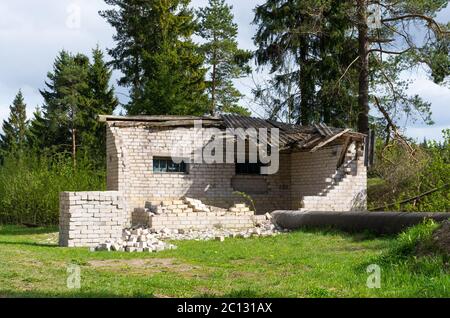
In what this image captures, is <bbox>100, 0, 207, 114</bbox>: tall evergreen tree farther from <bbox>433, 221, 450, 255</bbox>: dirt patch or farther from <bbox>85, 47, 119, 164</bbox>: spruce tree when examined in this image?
<bbox>433, 221, 450, 255</bbox>: dirt patch

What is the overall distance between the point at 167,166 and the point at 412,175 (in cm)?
940

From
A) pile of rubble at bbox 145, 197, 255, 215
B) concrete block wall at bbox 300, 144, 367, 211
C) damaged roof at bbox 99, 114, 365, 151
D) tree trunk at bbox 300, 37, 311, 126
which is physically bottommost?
pile of rubble at bbox 145, 197, 255, 215

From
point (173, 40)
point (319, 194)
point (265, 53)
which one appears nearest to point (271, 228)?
point (319, 194)

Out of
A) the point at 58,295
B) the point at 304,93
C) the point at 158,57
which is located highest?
the point at 158,57

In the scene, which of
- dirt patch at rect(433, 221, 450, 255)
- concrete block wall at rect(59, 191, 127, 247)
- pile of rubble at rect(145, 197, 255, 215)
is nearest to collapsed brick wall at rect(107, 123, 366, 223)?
pile of rubble at rect(145, 197, 255, 215)

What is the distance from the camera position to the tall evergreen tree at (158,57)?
28.9 metres

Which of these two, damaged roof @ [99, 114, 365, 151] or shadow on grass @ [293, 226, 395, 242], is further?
damaged roof @ [99, 114, 365, 151]

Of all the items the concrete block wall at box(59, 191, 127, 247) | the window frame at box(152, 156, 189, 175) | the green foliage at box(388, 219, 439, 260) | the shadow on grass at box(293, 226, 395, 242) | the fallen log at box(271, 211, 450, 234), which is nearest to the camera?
the green foliage at box(388, 219, 439, 260)

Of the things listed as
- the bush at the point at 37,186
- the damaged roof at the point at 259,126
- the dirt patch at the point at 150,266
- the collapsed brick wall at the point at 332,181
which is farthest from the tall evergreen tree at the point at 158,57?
the dirt patch at the point at 150,266

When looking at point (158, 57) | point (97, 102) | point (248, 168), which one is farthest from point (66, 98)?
point (248, 168)

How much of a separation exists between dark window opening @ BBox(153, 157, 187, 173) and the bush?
3875 mm

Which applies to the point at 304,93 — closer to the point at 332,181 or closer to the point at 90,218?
the point at 332,181

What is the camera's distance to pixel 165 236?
15.1 meters

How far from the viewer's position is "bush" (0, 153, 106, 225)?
70.5ft
